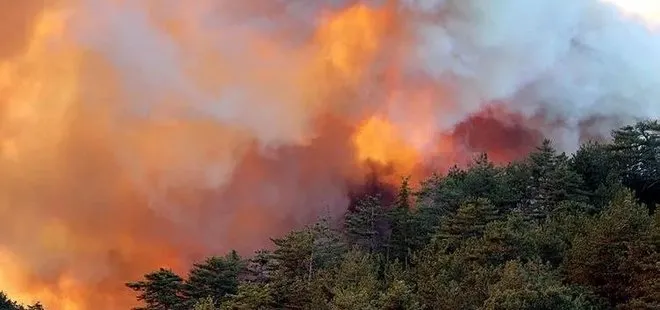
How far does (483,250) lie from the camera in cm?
5778

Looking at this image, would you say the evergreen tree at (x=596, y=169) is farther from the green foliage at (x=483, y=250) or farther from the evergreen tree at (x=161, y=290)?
the evergreen tree at (x=161, y=290)

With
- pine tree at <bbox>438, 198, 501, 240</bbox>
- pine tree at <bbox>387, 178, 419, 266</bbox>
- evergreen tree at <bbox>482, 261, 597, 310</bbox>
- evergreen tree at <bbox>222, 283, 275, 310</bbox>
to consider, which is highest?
pine tree at <bbox>387, 178, 419, 266</bbox>

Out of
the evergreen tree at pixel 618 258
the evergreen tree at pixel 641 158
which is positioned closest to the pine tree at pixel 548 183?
the evergreen tree at pixel 641 158

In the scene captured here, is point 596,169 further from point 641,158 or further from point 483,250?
point 483,250

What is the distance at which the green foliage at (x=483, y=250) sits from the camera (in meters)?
48.1

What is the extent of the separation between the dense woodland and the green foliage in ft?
0.43

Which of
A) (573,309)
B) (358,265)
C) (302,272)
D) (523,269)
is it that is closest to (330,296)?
(358,265)

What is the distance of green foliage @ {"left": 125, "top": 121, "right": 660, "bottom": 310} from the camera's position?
48.1 meters

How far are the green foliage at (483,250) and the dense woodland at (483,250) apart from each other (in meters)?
0.13

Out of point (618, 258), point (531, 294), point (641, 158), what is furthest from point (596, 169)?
point (531, 294)

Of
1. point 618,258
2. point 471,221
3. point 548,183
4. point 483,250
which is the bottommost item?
point 618,258

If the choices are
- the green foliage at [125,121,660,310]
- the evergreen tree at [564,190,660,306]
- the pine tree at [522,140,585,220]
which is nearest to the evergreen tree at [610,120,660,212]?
the green foliage at [125,121,660,310]

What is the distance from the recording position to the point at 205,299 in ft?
261

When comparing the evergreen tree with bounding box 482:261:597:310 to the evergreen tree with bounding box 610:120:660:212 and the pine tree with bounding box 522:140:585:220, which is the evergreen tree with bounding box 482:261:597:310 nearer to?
the pine tree with bounding box 522:140:585:220
